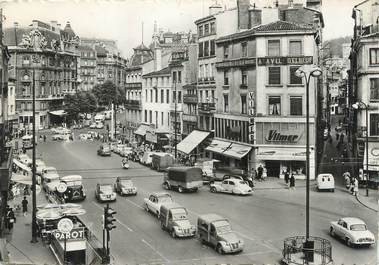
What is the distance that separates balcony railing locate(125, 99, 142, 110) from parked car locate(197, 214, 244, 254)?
44088mm

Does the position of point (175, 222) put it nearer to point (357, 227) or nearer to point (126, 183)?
point (357, 227)

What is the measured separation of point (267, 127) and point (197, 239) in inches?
769

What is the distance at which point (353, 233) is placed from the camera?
23703 mm

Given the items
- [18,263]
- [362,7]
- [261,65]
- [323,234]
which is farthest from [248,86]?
[18,263]

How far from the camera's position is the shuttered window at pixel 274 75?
42.7 meters

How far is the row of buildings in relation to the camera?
42.2 m

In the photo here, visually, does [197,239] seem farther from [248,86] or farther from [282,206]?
[248,86]

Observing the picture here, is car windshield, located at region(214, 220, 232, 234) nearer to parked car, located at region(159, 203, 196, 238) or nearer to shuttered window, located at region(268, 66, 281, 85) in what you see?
parked car, located at region(159, 203, 196, 238)

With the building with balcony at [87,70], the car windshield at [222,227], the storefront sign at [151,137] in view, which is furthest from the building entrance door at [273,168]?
the building with balcony at [87,70]

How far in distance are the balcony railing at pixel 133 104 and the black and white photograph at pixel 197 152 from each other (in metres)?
0.29

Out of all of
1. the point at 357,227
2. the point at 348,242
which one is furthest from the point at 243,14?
the point at 348,242

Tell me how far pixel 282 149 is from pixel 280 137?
1.02 m

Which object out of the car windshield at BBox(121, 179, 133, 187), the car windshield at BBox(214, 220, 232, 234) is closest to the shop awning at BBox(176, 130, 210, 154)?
the car windshield at BBox(121, 179, 133, 187)

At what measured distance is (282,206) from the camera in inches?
1252
